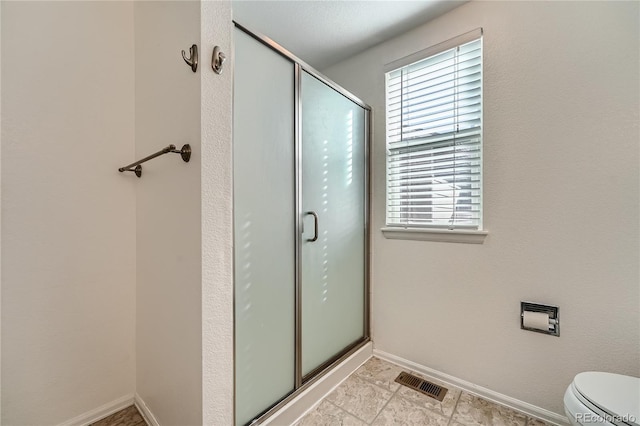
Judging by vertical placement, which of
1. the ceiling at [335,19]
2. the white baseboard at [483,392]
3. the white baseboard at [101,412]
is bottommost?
the white baseboard at [483,392]

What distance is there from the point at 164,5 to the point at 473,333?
2370 millimetres

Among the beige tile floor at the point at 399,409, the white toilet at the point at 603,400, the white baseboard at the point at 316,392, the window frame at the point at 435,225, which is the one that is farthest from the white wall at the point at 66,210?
the white toilet at the point at 603,400

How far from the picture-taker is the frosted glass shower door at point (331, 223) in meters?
1.46

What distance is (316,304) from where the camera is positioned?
60.1 inches

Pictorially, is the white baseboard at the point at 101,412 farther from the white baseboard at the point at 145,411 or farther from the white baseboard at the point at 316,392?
the white baseboard at the point at 316,392

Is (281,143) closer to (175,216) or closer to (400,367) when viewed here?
(175,216)

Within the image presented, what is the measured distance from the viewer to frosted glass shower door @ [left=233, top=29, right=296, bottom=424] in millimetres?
1106

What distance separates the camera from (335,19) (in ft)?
5.47

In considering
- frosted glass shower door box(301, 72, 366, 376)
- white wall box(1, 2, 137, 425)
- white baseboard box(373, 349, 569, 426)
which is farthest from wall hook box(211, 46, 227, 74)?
white baseboard box(373, 349, 569, 426)

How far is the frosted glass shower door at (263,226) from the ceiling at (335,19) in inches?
18.8

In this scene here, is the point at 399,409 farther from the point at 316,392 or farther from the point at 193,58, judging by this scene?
the point at 193,58

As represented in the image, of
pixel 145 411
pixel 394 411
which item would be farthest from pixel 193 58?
pixel 394 411

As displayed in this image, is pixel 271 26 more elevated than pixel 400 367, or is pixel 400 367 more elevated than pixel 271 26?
pixel 271 26

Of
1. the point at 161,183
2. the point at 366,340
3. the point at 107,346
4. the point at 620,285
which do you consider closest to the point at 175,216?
the point at 161,183
